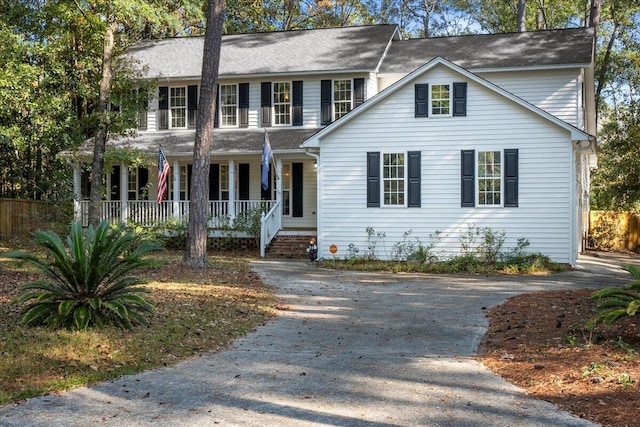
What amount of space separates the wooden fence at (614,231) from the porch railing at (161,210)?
1465 centimetres

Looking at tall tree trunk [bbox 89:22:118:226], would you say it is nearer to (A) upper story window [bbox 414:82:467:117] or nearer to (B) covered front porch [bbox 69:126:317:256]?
(B) covered front porch [bbox 69:126:317:256]

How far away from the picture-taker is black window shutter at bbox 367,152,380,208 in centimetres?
1956

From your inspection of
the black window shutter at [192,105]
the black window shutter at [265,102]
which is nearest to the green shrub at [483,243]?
the black window shutter at [265,102]

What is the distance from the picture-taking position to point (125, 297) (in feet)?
28.0

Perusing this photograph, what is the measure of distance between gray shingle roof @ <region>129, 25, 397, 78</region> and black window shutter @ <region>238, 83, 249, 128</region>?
0.65 meters

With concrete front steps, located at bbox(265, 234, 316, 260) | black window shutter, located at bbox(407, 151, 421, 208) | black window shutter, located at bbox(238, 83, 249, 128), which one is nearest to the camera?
black window shutter, located at bbox(407, 151, 421, 208)

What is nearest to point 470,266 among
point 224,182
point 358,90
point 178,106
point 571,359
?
point 358,90

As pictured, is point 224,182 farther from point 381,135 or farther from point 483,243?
point 483,243

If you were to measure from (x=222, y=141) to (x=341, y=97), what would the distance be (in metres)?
4.46

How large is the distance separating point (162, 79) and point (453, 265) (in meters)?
13.1

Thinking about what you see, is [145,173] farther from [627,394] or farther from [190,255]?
[627,394]

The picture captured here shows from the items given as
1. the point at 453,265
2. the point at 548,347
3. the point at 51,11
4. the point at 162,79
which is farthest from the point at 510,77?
the point at 548,347

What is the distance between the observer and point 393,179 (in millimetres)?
19531

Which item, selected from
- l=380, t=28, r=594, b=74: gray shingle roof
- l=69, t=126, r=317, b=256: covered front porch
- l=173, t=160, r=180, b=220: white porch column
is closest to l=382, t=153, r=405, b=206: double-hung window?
l=69, t=126, r=317, b=256: covered front porch
